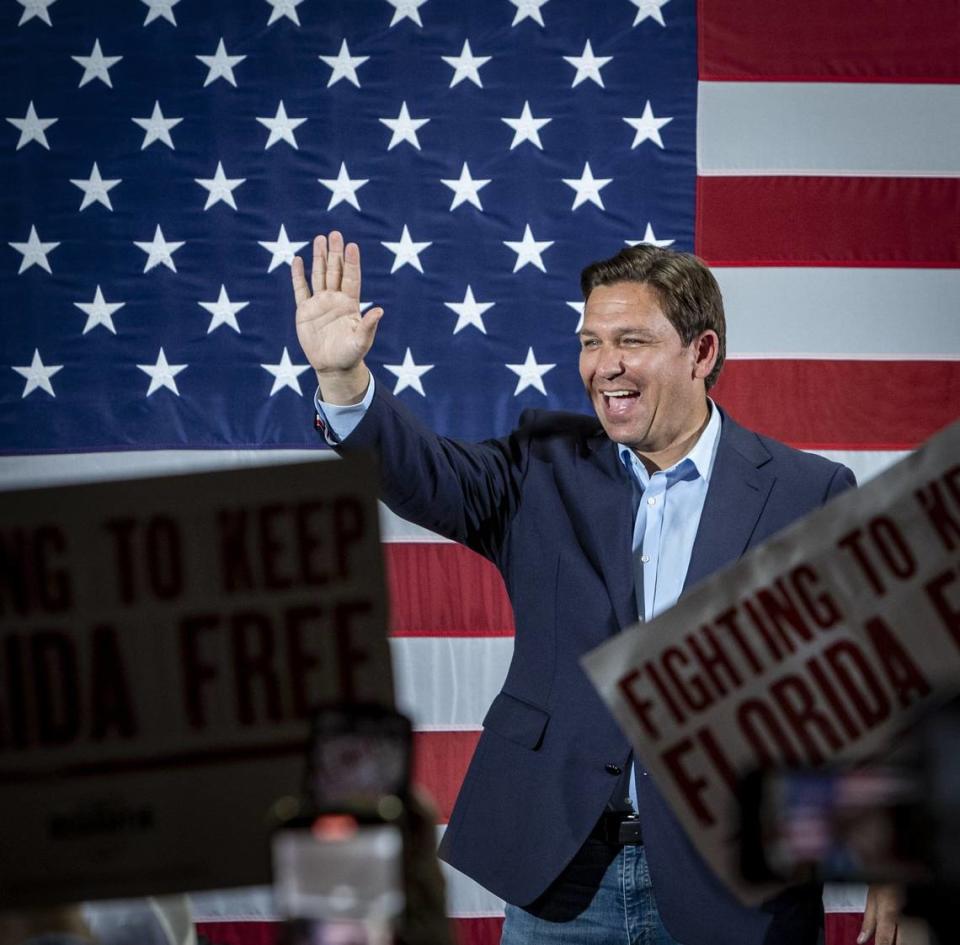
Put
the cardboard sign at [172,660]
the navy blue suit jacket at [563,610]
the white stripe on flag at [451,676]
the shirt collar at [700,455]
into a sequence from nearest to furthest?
the cardboard sign at [172,660]
the navy blue suit jacket at [563,610]
the shirt collar at [700,455]
the white stripe on flag at [451,676]

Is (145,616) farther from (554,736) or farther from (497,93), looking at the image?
(497,93)

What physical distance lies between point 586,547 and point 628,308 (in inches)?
15.7

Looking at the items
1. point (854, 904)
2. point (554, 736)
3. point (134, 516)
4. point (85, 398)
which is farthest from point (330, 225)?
point (134, 516)

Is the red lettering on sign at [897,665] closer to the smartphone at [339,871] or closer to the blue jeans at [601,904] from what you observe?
the smartphone at [339,871]

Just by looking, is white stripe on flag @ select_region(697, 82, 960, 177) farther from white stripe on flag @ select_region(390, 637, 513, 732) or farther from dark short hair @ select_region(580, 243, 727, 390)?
white stripe on flag @ select_region(390, 637, 513, 732)

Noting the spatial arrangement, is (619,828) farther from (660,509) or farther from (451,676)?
(451,676)

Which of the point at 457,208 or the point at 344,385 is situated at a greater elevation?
the point at 457,208

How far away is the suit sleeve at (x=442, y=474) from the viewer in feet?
5.50

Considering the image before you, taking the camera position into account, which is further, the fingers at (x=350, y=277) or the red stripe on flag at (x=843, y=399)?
the red stripe on flag at (x=843, y=399)

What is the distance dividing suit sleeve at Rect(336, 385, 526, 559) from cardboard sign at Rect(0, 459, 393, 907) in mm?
912

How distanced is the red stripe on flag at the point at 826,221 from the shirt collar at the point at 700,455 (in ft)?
3.51

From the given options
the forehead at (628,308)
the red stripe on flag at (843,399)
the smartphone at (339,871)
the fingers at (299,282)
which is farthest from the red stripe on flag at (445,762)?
the smartphone at (339,871)

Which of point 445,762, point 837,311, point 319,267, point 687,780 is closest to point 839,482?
point 319,267

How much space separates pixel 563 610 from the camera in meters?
1.72
